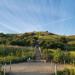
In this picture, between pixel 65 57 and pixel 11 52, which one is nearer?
pixel 65 57

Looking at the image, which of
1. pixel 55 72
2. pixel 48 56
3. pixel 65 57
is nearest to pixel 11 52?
pixel 48 56

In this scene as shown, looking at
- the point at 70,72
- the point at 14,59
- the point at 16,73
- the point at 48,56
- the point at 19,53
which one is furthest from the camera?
the point at 19,53

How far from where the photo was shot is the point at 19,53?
94.7 feet

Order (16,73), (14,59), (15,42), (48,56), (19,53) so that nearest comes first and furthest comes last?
1. (16,73)
2. (14,59)
3. (48,56)
4. (19,53)
5. (15,42)

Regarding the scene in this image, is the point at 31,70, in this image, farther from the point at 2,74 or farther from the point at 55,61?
the point at 55,61

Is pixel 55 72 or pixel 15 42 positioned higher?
pixel 15 42

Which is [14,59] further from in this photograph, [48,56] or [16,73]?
[16,73]

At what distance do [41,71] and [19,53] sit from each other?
10048 mm

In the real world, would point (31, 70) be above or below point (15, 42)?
below

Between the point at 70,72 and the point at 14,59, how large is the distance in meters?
8.20

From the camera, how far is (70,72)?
56.4 ft

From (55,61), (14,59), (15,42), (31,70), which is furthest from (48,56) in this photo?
(15,42)

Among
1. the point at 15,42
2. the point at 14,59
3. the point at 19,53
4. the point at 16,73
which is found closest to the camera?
the point at 16,73

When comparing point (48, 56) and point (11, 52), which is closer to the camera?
point (48, 56)
